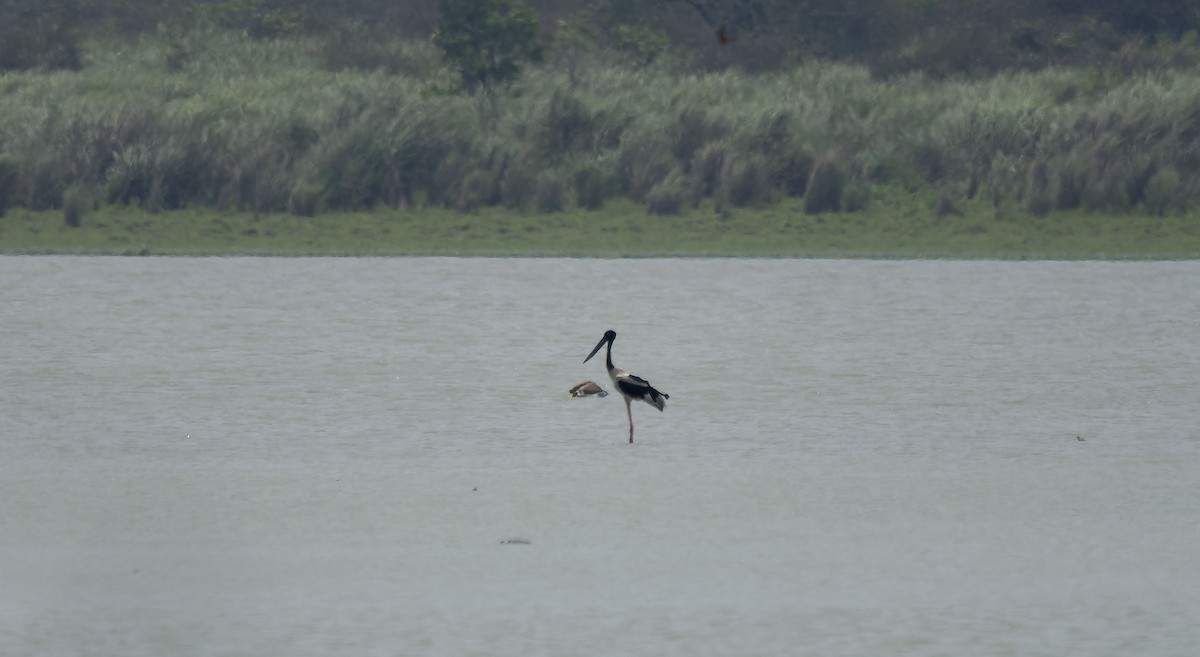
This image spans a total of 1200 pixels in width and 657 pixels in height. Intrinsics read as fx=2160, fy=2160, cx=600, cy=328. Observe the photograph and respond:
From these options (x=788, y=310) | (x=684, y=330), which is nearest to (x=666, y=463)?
(x=684, y=330)

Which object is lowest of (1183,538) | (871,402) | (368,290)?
(368,290)

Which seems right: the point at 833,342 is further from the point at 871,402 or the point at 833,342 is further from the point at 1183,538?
the point at 1183,538

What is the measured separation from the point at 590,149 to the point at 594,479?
13.9m

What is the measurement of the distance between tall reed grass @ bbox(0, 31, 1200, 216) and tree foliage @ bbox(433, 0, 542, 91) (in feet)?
3.87

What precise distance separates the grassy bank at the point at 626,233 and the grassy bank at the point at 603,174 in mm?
34

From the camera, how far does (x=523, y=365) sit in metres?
12.6

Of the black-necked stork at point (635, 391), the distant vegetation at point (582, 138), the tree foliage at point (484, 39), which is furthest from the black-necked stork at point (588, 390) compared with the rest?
the tree foliage at point (484, 39)

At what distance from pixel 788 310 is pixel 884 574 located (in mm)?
8852

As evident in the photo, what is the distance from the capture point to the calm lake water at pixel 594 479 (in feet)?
20.6

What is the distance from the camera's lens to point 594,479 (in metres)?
8.59

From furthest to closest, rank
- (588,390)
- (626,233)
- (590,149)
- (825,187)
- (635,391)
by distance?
(590,149)
(825,187)
(626,233)
(588,390)
(635,391)

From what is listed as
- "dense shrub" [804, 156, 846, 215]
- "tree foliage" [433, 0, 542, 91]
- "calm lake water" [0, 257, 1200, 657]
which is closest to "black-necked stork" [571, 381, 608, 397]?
"calm lake water" [0, 257, 1200, 657]

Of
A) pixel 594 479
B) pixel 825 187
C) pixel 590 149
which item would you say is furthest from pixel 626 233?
pixel 594 479

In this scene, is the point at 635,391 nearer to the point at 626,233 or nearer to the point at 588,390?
the point at 588,390
